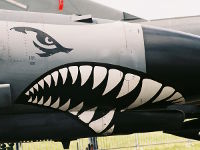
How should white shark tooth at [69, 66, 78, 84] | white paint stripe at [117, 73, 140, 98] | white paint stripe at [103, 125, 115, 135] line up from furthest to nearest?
white paint stripe at [103, 125, 115, 135] → white paint stripe at [117, 73, 140, 98] → white shark tooth at [69, 66, 78, 84]

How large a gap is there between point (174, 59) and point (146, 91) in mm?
392

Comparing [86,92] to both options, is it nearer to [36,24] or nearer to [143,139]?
[36,24]

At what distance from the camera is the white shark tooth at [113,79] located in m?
3.24

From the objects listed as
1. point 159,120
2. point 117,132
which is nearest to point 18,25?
point 117,132

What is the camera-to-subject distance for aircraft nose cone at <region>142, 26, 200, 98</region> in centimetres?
331

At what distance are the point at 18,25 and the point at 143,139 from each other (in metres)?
14.4

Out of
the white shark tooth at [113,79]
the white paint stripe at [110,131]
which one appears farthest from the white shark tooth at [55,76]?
the white paint stripe at [110,131]

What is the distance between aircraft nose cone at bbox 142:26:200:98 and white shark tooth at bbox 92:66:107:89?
42cm

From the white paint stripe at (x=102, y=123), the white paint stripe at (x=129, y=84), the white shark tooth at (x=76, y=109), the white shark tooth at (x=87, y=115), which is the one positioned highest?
the white paint stripe at (x=129, y=84)

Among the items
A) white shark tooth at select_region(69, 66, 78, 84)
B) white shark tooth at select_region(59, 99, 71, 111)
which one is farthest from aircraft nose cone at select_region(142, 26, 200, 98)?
white shark tooth at select_region(59, 99, 71, 111)

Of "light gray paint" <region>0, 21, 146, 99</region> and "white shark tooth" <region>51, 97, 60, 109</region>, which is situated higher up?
"light gray paint" <region>0, 21, 146, 99</region>

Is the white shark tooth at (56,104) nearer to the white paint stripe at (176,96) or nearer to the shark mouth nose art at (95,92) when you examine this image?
the shark mouth nose art at (95,92)

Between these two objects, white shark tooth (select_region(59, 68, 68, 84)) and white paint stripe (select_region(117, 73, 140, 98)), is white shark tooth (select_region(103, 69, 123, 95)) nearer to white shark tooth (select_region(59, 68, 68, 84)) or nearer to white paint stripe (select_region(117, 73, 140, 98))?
white paint stripe (select_region(117, 73, 140, 98))

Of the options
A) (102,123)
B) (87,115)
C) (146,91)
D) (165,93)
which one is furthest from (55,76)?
(165,93)
